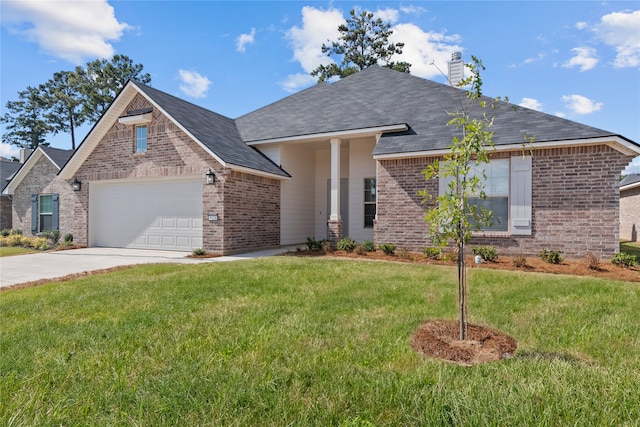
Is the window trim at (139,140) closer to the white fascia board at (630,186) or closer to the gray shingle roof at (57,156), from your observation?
the gray shingle roof at (57,156)

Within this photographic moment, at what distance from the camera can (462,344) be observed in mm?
3428

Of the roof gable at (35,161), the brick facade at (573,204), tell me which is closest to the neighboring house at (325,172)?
the brick facade at (573,204)

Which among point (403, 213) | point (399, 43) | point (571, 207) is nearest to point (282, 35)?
point (403, 213)

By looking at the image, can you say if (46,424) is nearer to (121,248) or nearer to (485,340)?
(485,340)

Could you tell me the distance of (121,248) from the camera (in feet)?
43.4

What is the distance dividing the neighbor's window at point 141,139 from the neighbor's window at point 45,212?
9225mm

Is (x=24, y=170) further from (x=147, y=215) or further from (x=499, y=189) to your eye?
(x=499, y=189)

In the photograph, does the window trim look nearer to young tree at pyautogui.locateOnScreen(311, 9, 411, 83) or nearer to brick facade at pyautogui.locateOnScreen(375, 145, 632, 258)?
brick facade at pyautogui.locateOnScreen(375, 145, 632, 258)

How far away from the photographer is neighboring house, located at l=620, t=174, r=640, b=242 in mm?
18984

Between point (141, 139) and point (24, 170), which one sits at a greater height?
point (141, 139)

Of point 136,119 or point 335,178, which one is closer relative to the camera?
point 335,178

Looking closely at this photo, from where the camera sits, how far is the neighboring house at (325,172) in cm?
892

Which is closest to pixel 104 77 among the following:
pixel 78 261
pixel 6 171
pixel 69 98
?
pixel 69 98

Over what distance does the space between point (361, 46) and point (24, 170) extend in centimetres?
2782
